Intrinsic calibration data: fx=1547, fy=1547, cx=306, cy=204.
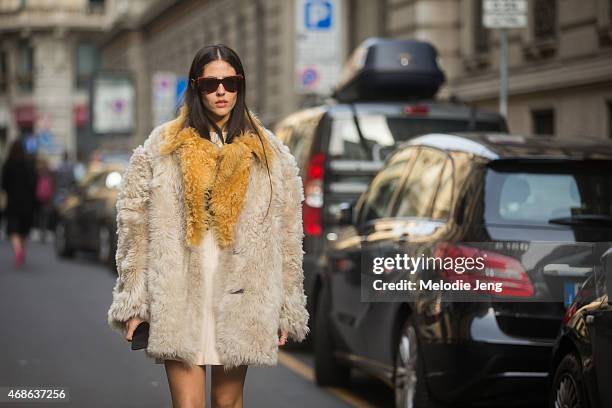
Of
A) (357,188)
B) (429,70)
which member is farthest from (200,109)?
(429,70)

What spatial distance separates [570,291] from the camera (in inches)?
291

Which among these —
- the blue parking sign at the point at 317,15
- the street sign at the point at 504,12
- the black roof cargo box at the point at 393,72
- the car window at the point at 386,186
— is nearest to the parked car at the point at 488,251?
the car window at the point at 386,186

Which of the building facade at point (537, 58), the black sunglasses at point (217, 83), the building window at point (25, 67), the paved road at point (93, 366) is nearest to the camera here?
the black sunglasses at point (217, 83)

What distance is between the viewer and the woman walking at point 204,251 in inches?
210

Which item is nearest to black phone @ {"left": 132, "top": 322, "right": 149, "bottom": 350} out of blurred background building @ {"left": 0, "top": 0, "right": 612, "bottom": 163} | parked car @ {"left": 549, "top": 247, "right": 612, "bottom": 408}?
parked car @ {"left": 549, "top": 247, "right": 612, "bottom": 408}

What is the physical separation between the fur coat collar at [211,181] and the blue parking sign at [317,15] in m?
16.3

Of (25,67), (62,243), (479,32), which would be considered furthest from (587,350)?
(25,67)

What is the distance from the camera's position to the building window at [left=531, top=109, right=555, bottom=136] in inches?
901

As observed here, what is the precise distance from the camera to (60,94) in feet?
305

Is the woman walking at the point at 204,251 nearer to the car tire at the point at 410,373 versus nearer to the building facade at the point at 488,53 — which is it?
the car tire at the point at 410,373

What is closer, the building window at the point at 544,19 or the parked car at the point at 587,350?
the parked car at the point at 587,350

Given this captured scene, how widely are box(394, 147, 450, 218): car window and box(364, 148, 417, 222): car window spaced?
211 mm

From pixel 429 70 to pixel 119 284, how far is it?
11526mm

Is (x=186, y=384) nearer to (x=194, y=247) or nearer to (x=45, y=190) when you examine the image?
(x=194, y=247)
